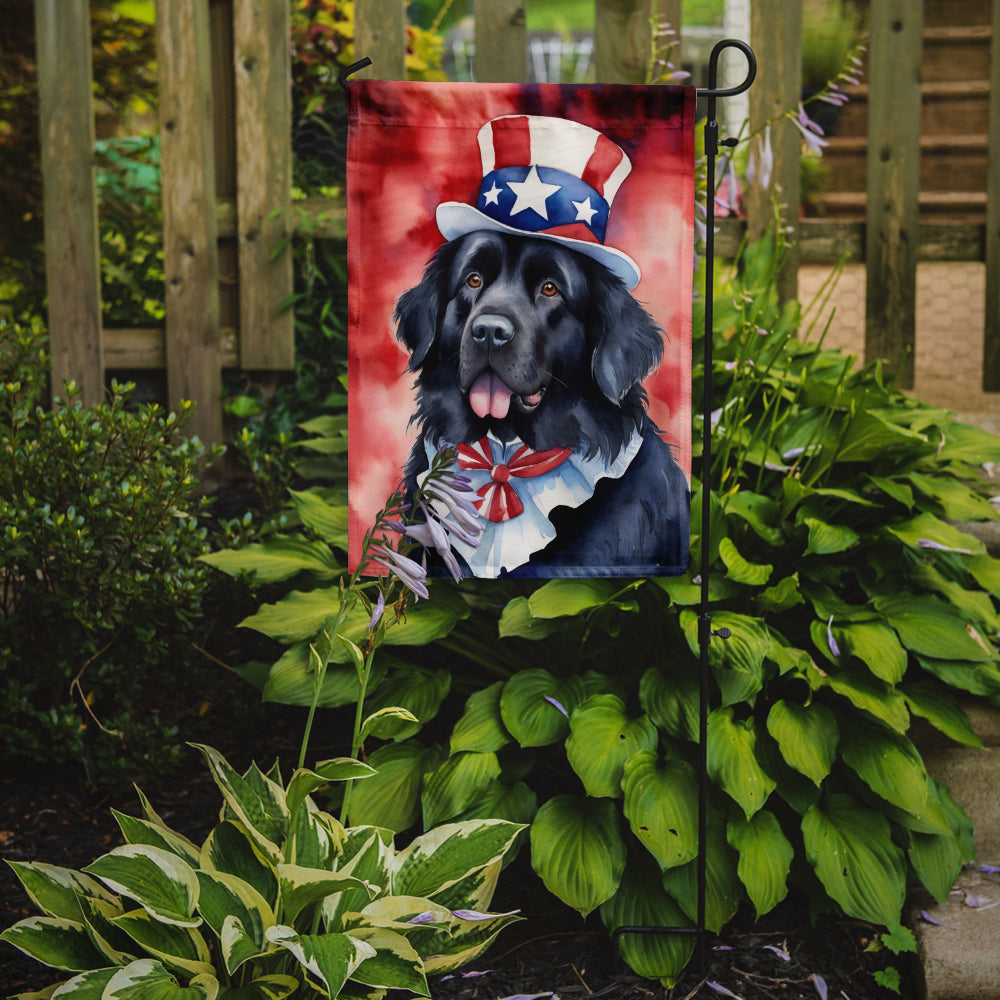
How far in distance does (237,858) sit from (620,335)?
3.67 feet

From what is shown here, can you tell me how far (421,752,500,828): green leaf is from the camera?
1895 millimetres

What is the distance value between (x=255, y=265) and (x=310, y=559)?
1.36m

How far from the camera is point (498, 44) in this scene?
124 inches

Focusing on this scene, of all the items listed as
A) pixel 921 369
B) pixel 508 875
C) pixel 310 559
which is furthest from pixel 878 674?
pixel 921 369

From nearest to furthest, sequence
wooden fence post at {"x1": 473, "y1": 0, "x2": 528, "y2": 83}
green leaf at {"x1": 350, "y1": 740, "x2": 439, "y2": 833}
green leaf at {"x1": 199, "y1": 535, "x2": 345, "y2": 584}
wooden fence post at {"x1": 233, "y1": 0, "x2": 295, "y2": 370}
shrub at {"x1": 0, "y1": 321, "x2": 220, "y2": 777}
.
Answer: green leaf at {"x1": 350, "y1": 740, "x2": 439, "y2": 833}, shrub at {"x1": 0, "y1": 321, "x2": 220, "y2": 777}, green leaf at {"x1": 199, "y1": 535, "x2": 345, "y2": 584}, wooden fence post at {"x1": 473, "y1": 0, "x2": 528, "y2": 83}, wooden fence post at {"x1": 233, "y1": 0, "x2": 295, "y2": 370}

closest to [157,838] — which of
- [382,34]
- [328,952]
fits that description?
[328,952]

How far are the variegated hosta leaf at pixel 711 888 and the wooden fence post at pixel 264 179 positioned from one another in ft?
7.11

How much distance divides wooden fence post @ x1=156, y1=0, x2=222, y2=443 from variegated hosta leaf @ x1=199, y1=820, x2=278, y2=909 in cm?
197

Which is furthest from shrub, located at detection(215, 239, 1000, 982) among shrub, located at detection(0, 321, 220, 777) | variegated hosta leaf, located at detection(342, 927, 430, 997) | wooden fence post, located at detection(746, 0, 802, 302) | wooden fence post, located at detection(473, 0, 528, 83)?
wooden fence post, located at detection(473, 0, 528, 83)

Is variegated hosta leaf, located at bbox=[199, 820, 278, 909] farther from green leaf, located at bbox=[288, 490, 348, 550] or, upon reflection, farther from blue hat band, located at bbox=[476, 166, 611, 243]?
blue hat band, located at bbox=[476, 166, 611, 243]

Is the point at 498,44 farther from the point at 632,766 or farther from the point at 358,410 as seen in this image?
the point at 632,766

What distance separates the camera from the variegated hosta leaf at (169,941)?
1467mm

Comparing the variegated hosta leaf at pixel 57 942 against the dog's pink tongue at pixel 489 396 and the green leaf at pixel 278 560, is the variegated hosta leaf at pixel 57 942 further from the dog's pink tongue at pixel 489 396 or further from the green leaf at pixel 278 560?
the dog's pink tongue at pixel 489 396

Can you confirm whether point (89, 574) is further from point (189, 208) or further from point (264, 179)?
point (264, 179)
